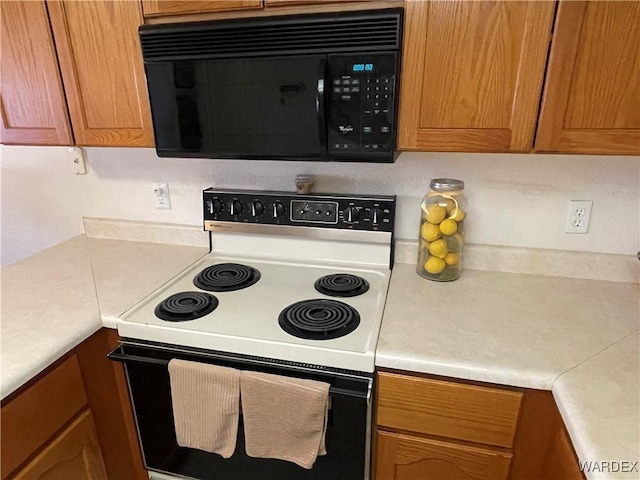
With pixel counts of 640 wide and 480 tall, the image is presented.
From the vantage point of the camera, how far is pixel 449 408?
0.99 meters

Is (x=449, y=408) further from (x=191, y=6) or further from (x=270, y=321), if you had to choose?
(x=191, y=6)

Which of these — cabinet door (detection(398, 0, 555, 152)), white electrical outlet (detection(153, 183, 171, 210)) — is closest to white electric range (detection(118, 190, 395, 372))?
white electrical outlet (detection(153, 183, 171, 210))

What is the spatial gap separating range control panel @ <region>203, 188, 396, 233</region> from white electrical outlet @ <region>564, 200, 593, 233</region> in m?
0.56

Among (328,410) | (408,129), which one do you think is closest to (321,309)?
(328,410)

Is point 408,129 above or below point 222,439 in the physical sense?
above

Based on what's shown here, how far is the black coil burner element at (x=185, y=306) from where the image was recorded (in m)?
1.16

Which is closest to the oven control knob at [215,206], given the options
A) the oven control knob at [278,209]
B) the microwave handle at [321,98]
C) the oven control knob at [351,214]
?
the oven control knob at [278,209]

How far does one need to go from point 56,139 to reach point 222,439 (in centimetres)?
106

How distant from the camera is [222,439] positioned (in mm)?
1117

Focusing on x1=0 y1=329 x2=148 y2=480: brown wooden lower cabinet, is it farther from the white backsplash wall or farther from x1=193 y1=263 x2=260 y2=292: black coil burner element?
the white backsplash wall

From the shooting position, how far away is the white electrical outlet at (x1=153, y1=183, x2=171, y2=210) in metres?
1.65

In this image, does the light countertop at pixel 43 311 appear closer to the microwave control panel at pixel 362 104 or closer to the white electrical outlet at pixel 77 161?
the white electrical outlet at pixel 77 161

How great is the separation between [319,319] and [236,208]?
591mm

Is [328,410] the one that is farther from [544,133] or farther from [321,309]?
[544,133]
